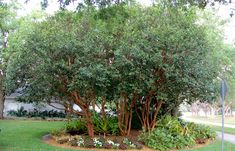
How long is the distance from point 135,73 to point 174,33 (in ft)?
8.61

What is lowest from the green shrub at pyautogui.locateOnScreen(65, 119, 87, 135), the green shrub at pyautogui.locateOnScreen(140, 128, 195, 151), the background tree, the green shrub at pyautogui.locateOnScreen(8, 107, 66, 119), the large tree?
the green shrub at pyautogui.locateOnScreen(140, 128, 195, 151)

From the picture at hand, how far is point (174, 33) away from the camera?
50.5ft

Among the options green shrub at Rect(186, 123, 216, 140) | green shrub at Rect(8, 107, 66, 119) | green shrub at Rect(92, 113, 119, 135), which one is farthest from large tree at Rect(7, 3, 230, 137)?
green shrub at Rect(8, 107, 66, 119)

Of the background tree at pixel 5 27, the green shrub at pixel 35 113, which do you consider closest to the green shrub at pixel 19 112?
the green shrub at pixel 35 113

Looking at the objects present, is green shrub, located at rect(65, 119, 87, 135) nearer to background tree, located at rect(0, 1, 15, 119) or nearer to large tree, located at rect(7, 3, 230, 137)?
large tree, located at rect(7, 3, 230, 137)

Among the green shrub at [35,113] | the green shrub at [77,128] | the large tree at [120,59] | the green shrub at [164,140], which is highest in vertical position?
the large tree at [120,59]

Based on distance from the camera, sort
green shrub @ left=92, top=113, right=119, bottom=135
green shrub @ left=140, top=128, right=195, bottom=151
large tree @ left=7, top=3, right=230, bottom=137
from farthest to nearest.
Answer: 1. green shrub @ left=92, top=113, right=119, bottom=135
2. green shrub @ left=140, top=128, right=195, bottom=151
3. large tree @ left=7, top=3, right=230, bottom=137

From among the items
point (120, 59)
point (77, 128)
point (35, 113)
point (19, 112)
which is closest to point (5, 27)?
point (19, 112)

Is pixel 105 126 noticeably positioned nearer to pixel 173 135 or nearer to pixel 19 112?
pixel 173 135

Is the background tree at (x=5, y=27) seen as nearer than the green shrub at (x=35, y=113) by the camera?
Yes

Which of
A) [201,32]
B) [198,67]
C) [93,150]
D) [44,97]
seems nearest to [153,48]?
[198,67]

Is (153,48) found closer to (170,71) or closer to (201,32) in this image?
(170,71)

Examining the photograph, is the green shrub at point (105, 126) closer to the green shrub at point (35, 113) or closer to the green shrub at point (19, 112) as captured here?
the green shrub at point (35, 113)

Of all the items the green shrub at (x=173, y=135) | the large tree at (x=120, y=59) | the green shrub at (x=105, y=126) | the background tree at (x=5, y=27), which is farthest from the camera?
the background tree at (x=5, y=27)
